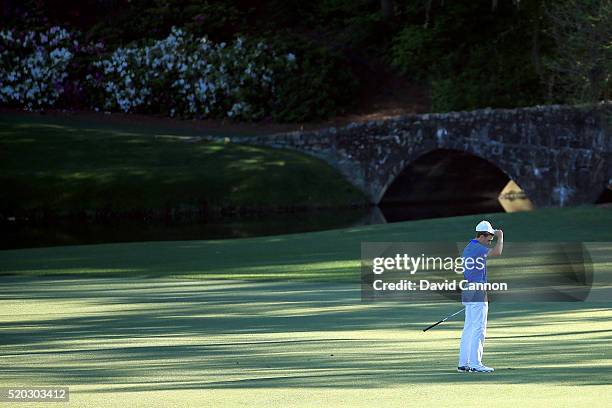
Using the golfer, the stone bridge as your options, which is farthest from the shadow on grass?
the stone bridge

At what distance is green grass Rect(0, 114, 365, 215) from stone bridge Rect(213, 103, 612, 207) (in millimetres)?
872

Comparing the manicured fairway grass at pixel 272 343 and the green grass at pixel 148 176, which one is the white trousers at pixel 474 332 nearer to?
the manicured fairway grass at pixel 272 343

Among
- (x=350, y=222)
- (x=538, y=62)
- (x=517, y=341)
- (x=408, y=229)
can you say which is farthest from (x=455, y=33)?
(x=517, y=341)

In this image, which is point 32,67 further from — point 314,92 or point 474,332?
point 474,332

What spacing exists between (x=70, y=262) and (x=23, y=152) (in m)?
22.1

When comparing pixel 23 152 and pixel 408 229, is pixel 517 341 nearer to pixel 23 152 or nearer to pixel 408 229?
pixel 408 229

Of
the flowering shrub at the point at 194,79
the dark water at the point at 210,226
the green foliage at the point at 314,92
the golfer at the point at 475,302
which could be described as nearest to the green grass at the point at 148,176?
the dark water at the point at 210,226

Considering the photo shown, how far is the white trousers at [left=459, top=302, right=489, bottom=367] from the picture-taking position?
10977 mm

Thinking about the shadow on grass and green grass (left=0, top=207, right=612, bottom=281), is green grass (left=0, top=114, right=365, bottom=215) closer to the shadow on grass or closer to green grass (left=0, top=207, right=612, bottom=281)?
green grass (left=0, top=207, right=612, bottom=281)

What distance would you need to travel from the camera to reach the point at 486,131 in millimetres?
43906

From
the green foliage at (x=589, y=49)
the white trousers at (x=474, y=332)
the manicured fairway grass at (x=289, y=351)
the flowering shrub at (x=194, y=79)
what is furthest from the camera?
the flowering shrub at (x=194, y=79)

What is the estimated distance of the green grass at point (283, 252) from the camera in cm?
2386

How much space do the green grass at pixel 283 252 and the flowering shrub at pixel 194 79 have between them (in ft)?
76.8

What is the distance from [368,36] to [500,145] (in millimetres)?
15188
